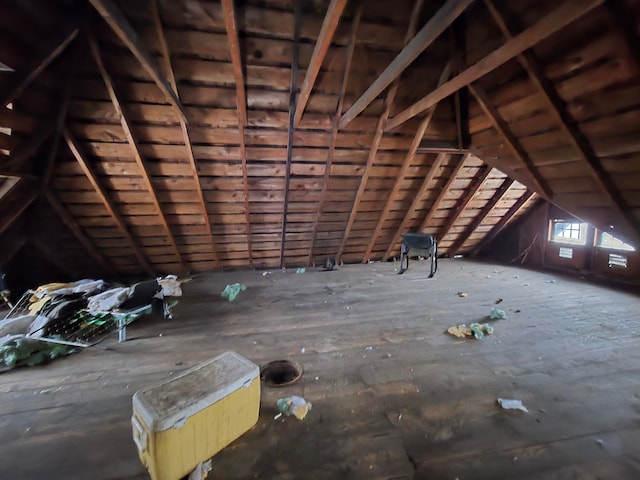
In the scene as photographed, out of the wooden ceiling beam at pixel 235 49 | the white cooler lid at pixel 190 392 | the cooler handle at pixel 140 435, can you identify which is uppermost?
the wooden ceiling beam at pixel 235 49

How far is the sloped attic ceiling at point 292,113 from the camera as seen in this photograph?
1.92m

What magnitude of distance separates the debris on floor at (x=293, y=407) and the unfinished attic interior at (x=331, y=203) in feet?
0.14

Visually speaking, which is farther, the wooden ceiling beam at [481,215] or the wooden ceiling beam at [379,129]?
the wooden ceiling beam at [481,215]

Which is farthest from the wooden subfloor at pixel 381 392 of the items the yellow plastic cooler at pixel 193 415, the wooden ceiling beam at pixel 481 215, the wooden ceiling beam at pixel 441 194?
the wooden ceiling beam at pixel 481 215

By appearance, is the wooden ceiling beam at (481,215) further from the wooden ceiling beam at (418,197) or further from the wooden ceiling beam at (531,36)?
the wooden ceiling beam at (531,36)

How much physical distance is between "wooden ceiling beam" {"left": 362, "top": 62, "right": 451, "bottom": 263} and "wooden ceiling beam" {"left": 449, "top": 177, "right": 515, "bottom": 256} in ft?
5.99

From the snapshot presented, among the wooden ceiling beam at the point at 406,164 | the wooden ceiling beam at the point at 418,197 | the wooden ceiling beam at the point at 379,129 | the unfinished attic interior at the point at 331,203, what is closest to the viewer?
the unfinished attic interior at the point at 331,203

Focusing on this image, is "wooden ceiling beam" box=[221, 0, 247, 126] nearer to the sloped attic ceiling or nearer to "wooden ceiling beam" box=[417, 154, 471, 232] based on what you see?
the sloped attic ceiling

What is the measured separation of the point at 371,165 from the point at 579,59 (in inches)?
83.0

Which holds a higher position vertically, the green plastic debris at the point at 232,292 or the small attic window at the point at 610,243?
the small attic window at the point at 610,243

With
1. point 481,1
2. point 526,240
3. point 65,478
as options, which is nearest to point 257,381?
point 65,478

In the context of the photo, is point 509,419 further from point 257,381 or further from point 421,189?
point 421,189

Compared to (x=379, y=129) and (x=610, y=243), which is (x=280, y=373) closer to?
(x=379, y=129)

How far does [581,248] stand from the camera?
481 centimetres
